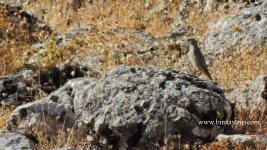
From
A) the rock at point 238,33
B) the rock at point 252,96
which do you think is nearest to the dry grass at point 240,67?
the rock at point 238,33

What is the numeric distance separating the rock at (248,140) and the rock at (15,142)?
1.91 meters

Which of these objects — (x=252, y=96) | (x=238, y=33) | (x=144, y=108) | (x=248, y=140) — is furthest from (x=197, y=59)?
(x=248, y=140)

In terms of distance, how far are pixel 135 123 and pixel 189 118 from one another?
55cm

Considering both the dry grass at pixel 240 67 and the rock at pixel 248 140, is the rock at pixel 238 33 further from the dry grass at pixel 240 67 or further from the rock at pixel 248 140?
the rock at pixel 248 140

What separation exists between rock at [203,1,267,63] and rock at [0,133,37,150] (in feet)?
17.7

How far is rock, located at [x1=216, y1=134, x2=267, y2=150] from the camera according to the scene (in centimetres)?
593

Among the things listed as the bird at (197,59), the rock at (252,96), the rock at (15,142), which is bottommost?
the rock at (15,142)

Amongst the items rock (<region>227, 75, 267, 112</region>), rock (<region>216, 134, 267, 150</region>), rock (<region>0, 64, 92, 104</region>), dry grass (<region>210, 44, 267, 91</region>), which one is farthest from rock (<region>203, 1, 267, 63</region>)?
rock (<region>216, 134, 267, 150</region>)

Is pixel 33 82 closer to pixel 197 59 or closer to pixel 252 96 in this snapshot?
pixel 197 59

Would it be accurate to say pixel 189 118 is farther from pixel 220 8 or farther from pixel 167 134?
pixel 220 8

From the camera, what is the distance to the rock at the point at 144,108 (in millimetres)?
6031

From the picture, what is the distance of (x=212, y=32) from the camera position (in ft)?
38.7

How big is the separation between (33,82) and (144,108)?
3116 mm

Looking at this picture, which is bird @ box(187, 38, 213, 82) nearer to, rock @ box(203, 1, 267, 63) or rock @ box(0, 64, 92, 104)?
rock @ box(203, 1, 267, 63)
